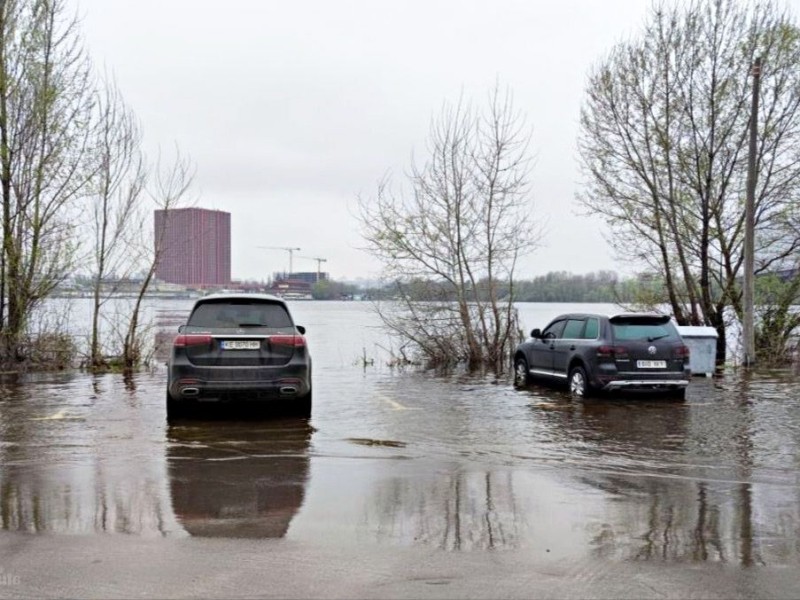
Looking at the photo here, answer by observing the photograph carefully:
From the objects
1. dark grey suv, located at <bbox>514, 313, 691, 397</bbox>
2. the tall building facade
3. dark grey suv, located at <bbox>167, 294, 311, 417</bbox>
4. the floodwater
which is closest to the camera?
the floodwater

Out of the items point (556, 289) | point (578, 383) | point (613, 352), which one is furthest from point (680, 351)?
point (556, 289)

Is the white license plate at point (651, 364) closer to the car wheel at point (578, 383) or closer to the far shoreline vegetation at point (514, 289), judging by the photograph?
the car wheel at point (578, 383)

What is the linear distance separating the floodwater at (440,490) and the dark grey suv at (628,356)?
20.9 inches

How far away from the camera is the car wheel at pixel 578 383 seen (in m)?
12.8

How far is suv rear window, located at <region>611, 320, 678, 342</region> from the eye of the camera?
41.3 ft

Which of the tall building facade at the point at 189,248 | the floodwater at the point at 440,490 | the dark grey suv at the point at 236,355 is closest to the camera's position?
the floodwater at the point at 440,490

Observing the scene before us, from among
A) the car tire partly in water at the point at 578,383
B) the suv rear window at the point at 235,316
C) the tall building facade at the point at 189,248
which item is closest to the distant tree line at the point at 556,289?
the tall building facade at the point at 189,248

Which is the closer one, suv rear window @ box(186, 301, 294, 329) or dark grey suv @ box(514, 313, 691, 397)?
suv rear window @ box(186, 301, 294, 329)

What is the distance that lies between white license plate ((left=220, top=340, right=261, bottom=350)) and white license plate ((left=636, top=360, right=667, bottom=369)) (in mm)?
6554

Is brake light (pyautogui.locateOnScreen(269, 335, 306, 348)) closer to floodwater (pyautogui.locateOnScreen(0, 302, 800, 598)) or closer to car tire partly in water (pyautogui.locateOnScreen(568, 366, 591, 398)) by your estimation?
floodwater (pyautogui.locateOnScreen(0, 302, 800, 598))

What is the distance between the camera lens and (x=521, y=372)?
1595 centimetres

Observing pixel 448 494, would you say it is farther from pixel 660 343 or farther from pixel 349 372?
pixel 349 372

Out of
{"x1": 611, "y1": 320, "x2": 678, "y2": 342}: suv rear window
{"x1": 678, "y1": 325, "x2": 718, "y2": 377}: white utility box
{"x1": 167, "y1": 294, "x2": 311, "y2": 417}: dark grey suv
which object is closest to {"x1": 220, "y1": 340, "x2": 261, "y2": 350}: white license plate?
{"x1": 167, "y1": 294, "x2": 311, "y2": 417}: dark grey suv

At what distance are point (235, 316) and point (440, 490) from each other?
14.5 feet
